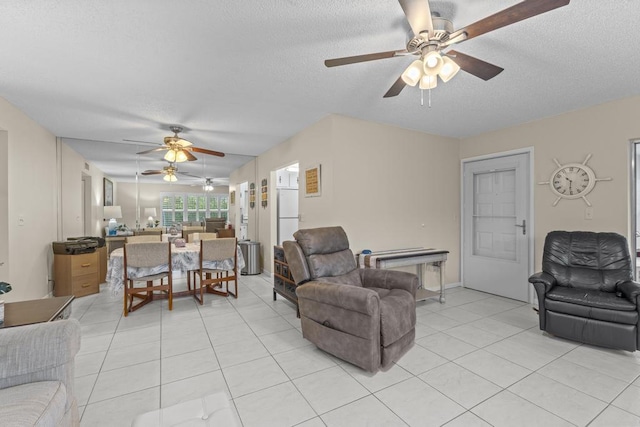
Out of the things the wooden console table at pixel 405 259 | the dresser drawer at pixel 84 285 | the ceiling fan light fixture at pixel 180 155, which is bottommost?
the dresser drawer at pixel 84 285

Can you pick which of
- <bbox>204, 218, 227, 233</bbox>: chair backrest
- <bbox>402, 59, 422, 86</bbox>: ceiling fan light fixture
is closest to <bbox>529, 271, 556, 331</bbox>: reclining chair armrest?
<bbox>402, 59, 422, 86</bbox>: ceiling fan light fixture

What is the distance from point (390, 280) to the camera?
2.91 metres

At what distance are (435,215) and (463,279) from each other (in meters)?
1.19

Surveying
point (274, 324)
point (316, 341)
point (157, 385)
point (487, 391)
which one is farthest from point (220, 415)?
point (274, 324)

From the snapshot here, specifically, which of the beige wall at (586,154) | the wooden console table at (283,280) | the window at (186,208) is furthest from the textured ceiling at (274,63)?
the window at (186,208)

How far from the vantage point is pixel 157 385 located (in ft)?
6.88

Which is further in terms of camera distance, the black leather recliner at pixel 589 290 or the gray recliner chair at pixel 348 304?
the black leather recliner at pixel 589 290

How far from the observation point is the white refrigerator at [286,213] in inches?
213

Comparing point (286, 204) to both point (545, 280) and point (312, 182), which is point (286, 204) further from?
point (545, 280)

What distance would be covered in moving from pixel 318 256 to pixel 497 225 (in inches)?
118

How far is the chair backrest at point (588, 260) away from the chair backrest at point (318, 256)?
220 centimetres

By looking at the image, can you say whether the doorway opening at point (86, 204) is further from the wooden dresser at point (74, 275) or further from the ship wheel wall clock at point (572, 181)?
the ship wheel wall clock at point (572, 181)

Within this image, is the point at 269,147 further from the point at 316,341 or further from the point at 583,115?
the point at 583,115

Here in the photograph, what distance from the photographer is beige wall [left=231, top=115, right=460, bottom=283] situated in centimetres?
370
